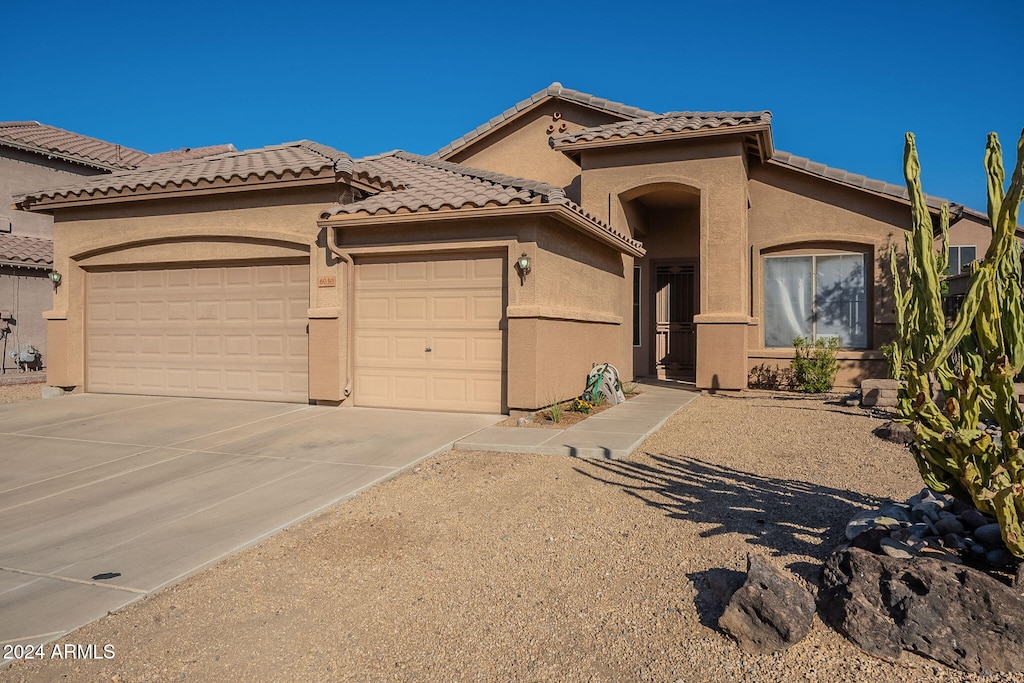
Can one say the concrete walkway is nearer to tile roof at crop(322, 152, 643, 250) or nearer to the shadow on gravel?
the shadow on gravel

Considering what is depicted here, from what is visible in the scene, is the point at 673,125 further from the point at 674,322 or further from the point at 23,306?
the point at 23,306

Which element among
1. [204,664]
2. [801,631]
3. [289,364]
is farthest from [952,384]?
[289,364]

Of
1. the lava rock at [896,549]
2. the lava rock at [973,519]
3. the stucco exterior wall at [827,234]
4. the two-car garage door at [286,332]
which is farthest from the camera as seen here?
the stucco exterior wall at [827,234]

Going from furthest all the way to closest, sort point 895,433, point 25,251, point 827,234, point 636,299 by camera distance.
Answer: point 25,251
point 636,299
point 827,234
point 895,433

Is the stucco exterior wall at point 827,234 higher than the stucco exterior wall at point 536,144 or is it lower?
lower

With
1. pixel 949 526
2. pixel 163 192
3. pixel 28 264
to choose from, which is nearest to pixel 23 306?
pixel 28 264

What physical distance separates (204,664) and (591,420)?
666cm

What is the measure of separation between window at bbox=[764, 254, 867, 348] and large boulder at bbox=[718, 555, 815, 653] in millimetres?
11808

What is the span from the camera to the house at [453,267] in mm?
10242

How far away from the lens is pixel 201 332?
465 inches

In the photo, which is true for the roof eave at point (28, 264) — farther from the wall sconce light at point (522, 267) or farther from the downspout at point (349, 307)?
the wall sconce light at point (522, 267)

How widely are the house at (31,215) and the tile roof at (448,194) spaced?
40.8 ft

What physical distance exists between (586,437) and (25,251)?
18.5 metres

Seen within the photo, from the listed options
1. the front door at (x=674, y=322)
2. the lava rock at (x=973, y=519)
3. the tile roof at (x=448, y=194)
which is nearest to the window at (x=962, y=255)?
the front door at (x=674, y=322)
